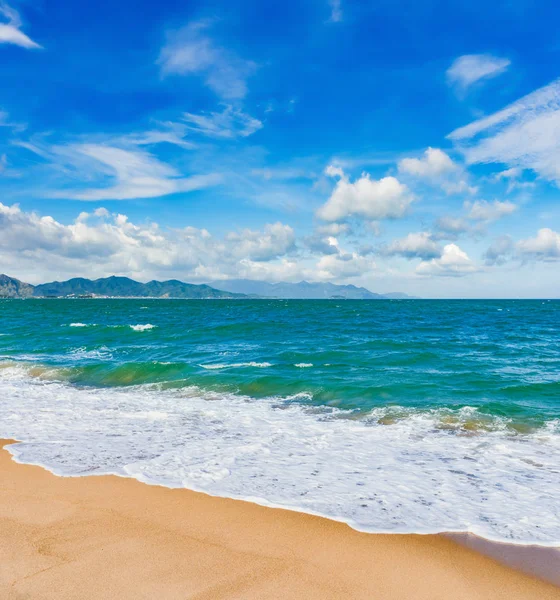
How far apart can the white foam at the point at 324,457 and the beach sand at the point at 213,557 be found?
2.02 feet

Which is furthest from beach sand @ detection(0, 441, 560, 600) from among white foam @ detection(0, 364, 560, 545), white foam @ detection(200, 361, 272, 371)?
white foam @ detection(200, 361, 272, 371)

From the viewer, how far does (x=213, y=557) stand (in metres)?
5.27

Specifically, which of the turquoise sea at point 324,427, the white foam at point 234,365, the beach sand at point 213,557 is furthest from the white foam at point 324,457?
the white foam at point 234,365

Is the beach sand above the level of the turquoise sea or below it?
above

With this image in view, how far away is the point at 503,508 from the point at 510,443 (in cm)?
444

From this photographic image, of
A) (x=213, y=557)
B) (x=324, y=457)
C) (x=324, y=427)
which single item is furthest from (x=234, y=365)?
(x=213, y=557)

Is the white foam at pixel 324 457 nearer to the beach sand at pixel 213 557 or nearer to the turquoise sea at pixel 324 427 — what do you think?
the turquoise sea at pixel 324 427

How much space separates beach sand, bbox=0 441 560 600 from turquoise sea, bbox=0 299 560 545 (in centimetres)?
64

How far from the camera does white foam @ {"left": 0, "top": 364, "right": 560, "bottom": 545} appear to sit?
22.2 feet

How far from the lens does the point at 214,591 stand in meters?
4.61

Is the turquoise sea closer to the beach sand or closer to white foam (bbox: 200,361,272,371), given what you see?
white foam (bbox: 200,361,272,371)

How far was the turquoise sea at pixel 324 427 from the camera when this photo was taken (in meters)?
Answer: 7.19

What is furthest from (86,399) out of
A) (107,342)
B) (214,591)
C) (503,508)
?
(107,342)

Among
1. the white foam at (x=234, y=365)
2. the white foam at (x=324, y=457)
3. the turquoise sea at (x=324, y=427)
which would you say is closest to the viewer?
the white foam at (x=324, y=457)
